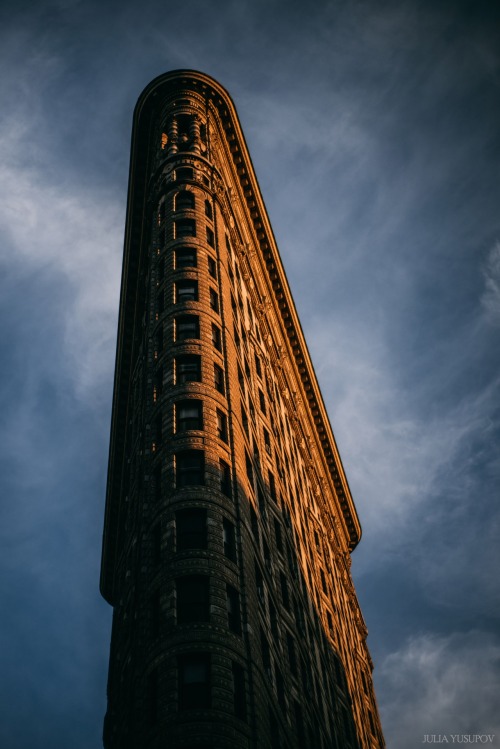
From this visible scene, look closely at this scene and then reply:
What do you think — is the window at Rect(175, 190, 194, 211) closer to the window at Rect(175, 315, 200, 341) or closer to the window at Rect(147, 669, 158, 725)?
the window at Rect(175, 315, 200, 341)

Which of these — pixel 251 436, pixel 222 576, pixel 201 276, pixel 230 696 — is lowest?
pixel 230 696

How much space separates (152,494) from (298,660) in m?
14.5

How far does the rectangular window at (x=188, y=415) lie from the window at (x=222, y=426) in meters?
1.34

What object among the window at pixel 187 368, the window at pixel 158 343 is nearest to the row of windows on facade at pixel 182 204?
the window at pixel 158 343

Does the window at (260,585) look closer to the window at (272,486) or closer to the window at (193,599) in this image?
the window at (193,599)

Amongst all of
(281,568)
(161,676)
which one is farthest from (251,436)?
(161,676)

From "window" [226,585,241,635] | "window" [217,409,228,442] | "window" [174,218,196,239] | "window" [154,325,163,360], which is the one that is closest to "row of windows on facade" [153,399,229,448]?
"window" [217,409,228,442]

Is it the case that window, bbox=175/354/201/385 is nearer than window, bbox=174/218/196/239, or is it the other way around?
window, bbox=175/354/201/385

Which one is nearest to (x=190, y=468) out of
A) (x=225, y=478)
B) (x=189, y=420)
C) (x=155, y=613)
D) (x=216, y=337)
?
(x=225, y=478)

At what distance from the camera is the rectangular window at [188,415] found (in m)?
45.8

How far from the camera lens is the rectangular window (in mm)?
45750

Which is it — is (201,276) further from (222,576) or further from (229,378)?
(222,576)

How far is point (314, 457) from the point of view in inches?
3740

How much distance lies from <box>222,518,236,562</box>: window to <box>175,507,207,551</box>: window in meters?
1.18
